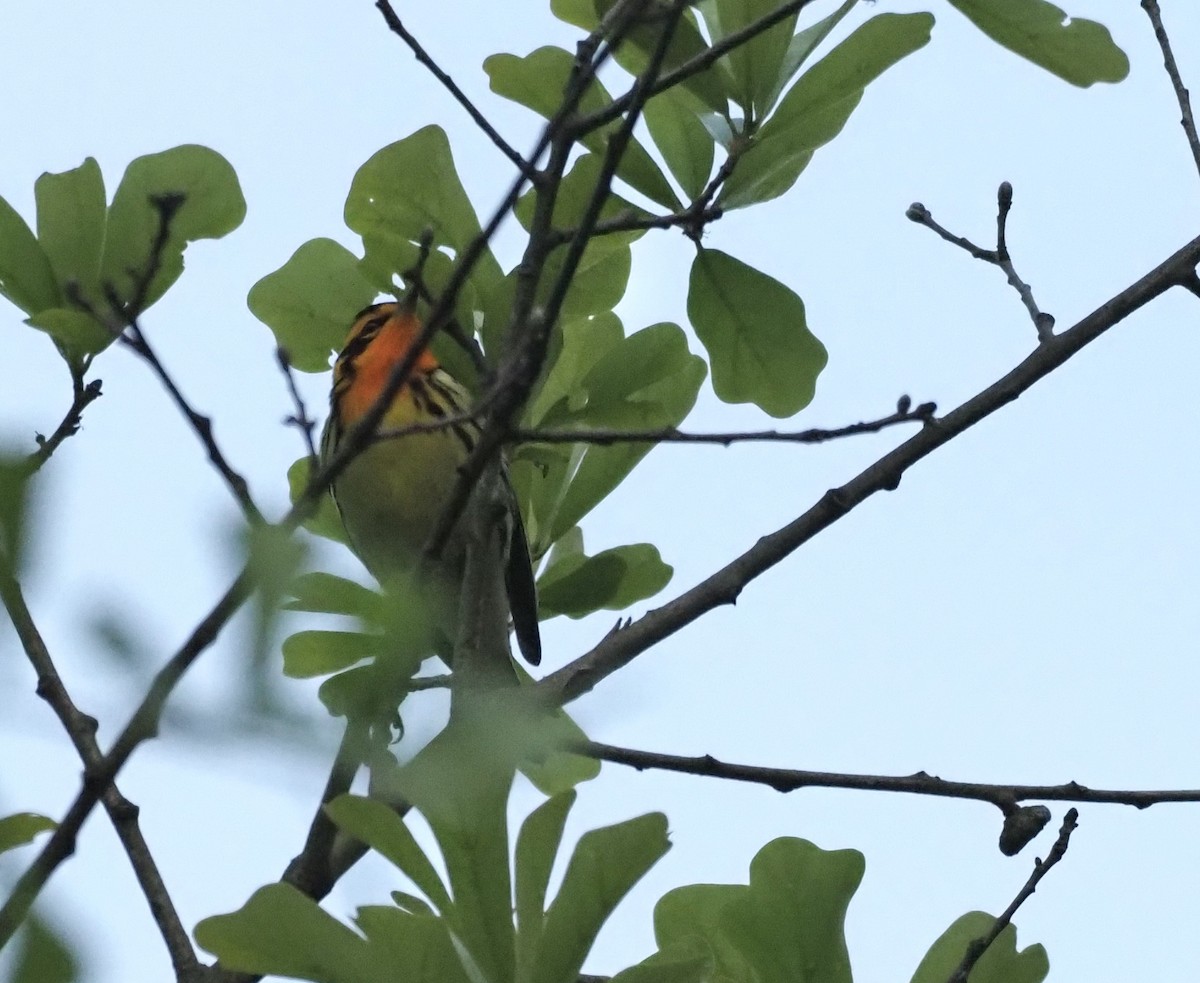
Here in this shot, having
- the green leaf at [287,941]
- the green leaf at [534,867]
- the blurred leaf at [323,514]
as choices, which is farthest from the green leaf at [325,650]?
the blurred leaf at [323,514]

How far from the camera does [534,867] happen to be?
2123 mm

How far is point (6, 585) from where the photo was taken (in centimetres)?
104

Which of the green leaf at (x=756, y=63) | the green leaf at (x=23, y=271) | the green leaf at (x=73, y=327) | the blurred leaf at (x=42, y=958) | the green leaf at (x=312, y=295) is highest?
the green leaf at (x=312, y=295)

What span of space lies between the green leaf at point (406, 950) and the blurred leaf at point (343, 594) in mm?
863

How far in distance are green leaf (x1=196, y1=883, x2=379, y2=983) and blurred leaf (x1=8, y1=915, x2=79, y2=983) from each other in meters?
0.84

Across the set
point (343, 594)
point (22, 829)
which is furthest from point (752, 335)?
point (343, 594)

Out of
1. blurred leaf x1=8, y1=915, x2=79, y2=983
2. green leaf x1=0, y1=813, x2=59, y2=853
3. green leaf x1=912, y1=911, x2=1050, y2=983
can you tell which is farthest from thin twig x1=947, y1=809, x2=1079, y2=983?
blurred leaf x1=8, y1=915, x2=79, y2=983

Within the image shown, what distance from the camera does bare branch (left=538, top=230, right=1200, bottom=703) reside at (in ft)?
8.29

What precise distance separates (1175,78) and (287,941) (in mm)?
2052

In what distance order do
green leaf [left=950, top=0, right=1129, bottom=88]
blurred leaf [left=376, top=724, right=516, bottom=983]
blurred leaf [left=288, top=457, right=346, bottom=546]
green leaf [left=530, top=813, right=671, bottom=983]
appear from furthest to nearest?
blurred leaf [left=288, top=457, right=346, bottom=546] → green leaf [left=950, top=0, right=1129, bottom=88] → green leaf [left=530, top=813, right=671, bottom=983] → blurred leaf [left=376, top=724, right=516, bottom=983]

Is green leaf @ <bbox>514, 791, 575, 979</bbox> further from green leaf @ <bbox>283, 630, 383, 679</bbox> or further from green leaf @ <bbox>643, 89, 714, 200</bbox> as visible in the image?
green leaf @ <bbox>643, 89, 714, 200</bbox>

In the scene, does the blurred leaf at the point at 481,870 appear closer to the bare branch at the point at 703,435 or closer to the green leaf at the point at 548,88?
the bare branch at the point at 703,435

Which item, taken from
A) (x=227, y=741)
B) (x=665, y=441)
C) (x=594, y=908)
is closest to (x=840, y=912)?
(x=594, y=908)

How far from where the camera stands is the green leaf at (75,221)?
2666mm
